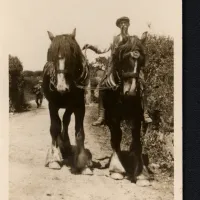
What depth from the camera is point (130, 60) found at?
82 cm

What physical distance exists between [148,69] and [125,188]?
26 cm

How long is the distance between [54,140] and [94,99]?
0.12 metres

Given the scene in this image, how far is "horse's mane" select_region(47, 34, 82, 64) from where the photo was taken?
828 mm

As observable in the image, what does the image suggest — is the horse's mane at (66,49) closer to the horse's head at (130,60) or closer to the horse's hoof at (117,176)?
the horse's head at (130,60)

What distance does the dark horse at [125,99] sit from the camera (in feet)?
2.69

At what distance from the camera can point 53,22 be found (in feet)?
2.74

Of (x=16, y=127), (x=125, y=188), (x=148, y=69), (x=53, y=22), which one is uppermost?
(x=53, y=22)

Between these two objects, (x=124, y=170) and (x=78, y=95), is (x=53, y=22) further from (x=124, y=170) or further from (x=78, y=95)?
(x=124, y=170)

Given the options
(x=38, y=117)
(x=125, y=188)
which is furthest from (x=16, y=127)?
(x=125, y=188)

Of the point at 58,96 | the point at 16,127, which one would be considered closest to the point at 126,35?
the point at 58,96

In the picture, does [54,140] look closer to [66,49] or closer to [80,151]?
[80,151]

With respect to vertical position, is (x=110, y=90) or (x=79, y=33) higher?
(x=79, y=33)

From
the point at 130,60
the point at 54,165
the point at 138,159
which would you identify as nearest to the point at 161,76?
the point at 130,60

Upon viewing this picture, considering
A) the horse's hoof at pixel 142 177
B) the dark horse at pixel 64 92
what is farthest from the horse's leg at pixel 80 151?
the horse's hoof at pixel 142 177
